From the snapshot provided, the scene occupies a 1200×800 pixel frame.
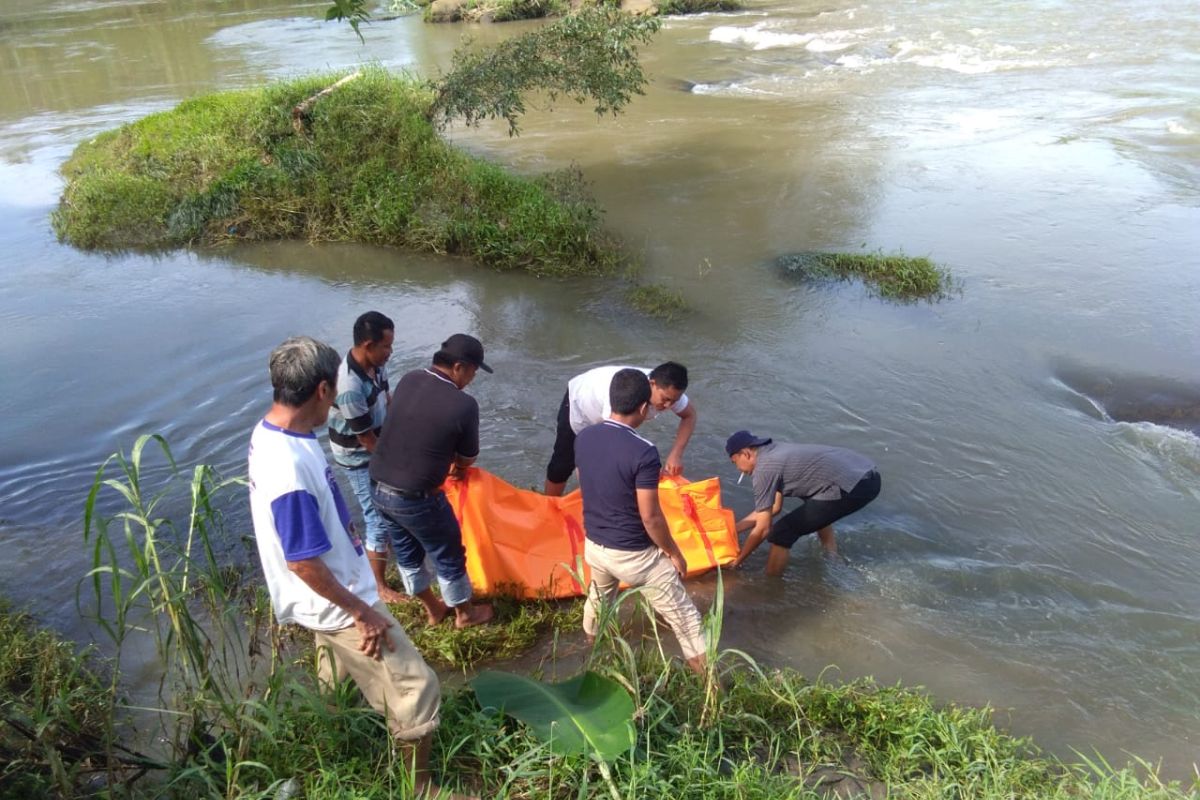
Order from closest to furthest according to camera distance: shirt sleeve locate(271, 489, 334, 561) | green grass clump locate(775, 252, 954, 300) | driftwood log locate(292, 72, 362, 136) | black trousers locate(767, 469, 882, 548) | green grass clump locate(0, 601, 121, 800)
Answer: shirt sleeve locate(271, 489, 334, 561) < green grass clump locate(0, 601, 121, 800) < black trousers locate(767, 469, 882, 548) < green grass clump locate(775, 252, 954, 300) < driftwood log locate(292, 72, 362, 136)

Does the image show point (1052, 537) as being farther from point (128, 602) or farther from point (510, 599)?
point (128, 602)

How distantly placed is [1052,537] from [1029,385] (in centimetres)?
222

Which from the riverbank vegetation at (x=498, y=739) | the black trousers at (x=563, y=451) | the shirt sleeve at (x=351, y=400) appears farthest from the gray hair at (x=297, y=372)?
the black trousers at (x=563, y=451)

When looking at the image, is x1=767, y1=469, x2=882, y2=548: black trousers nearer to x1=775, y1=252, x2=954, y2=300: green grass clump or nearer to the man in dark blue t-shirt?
the man in dark blue t-shirt

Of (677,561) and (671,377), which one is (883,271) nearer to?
(671,377)

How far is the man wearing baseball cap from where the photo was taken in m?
3.92

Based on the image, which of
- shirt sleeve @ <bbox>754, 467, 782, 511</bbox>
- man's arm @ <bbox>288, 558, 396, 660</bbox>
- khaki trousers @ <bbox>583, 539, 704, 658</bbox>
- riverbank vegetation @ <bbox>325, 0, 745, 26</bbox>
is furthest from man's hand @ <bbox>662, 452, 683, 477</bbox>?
riverbank vegetation @ <bbox>325, 0, 745, 26</bbox>

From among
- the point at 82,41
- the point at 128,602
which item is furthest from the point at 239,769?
the point at 82,41

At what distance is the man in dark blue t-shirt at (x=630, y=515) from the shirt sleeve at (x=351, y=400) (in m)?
1.21

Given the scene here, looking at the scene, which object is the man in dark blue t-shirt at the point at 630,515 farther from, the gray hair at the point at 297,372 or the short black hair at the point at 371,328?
the gray hair at the point at 297,372

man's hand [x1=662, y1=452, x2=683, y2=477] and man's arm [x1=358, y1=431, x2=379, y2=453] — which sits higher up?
man's arm [x1=358, y1=431, x2=379, y2=453]

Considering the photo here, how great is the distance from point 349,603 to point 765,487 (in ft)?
9.08

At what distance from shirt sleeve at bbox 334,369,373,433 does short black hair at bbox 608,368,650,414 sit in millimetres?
1398

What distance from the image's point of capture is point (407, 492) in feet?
13.1
